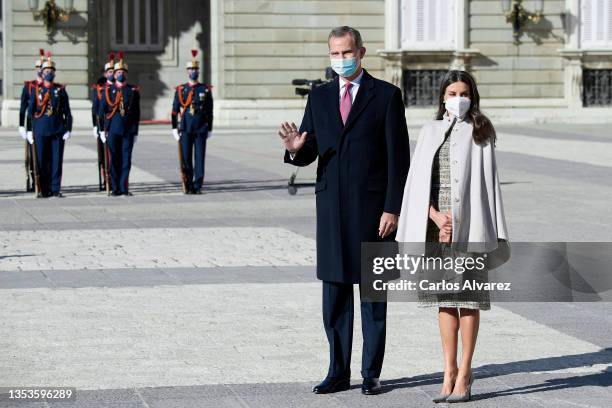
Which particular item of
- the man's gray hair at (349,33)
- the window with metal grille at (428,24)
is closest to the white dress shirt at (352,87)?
the man's gray hair at (349,33)

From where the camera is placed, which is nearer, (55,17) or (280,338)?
(280,338)

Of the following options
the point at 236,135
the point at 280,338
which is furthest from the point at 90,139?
the point at 280,338

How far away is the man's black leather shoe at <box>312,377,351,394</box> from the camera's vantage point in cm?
766

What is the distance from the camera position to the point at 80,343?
8969 mm

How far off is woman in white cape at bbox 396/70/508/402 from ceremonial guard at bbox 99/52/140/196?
12.2m

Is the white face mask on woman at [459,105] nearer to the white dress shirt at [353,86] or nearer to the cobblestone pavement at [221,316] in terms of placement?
the white dress shirt at [353,86]

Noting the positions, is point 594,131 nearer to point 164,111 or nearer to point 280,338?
point 164,111

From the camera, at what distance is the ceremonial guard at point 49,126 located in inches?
765

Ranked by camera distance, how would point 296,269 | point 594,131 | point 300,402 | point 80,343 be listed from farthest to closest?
point 594,131 < point 296,269 < point 80,343 < point 300,402

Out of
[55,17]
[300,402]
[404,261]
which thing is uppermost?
[55,17]

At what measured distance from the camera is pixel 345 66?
7.69 metres

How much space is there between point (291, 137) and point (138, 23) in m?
33.4

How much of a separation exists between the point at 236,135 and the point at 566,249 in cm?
2095

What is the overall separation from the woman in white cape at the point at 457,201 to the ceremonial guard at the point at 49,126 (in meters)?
12.4
